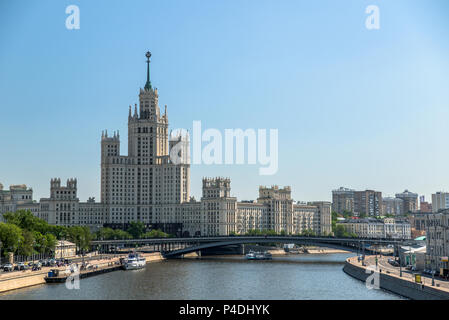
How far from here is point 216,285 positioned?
100250 mm

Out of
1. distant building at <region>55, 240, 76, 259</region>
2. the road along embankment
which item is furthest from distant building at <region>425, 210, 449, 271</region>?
distant building at <region>55, 240, 76, 259</region>

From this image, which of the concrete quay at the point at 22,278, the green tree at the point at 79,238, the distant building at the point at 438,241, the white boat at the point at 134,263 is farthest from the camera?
the green tree at the point at 79,238

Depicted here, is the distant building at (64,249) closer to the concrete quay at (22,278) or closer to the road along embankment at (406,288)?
the concrete quay at (22,278)

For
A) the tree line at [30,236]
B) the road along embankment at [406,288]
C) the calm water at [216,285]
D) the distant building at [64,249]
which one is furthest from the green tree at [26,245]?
the road along embankment at [406,288]

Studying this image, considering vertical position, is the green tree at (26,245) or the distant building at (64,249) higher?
the green tree at (26,245)

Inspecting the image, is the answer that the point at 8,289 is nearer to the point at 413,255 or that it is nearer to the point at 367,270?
the point at 367,270

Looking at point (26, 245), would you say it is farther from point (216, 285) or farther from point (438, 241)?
point (438, 241)

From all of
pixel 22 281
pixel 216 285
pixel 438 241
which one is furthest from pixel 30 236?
pixel 438 241

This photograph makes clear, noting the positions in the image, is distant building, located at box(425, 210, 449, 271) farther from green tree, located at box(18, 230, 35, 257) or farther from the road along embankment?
green tree, located at box(18, 230, 35, 257)

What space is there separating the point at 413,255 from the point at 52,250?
71863mm

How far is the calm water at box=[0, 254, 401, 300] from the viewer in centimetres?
8744

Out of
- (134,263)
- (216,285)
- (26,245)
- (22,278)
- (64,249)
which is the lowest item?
(216,285)

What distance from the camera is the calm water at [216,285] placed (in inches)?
3442
